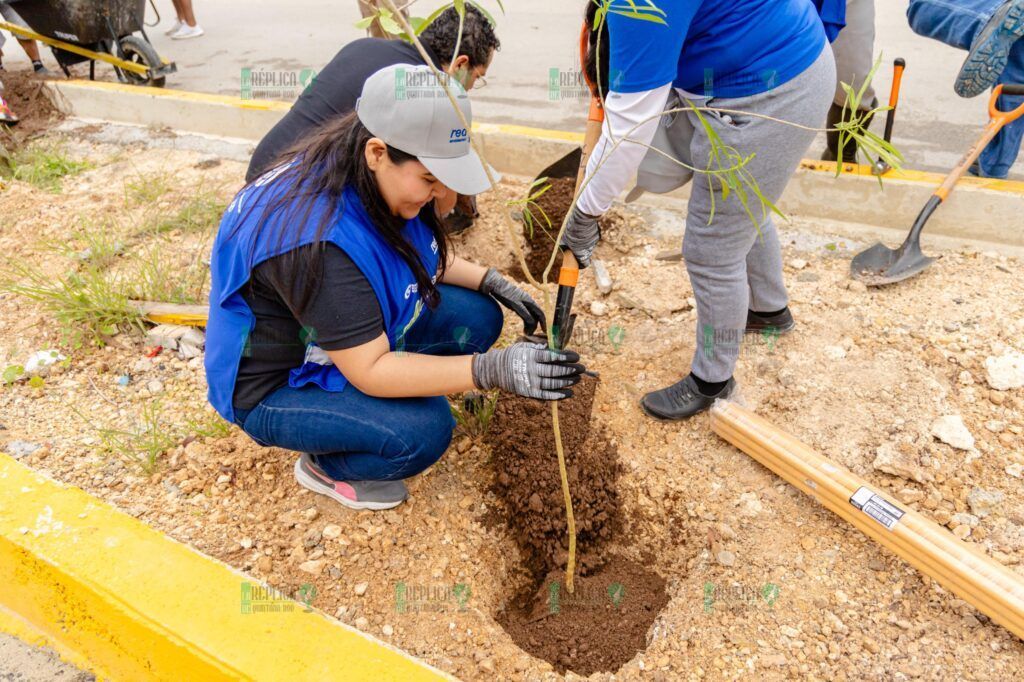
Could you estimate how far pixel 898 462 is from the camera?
2182mm

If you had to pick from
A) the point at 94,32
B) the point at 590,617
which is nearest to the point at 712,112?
the point at 590,617

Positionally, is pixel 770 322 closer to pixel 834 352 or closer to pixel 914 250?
pixel 834 352

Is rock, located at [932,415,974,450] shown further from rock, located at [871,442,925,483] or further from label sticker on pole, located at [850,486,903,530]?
label sticker on pole, located at [850,486,903,530]

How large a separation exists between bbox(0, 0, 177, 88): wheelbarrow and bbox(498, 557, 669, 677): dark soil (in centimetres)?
482

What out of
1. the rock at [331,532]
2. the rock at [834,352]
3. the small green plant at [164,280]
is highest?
the small green plant at [164,280]

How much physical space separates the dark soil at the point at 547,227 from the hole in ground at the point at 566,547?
1.01 metres

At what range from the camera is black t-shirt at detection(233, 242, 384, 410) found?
5.44ft

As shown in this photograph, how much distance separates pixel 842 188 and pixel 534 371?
2.22 m

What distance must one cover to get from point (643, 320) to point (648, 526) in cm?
99

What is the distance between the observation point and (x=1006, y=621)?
1732 mm

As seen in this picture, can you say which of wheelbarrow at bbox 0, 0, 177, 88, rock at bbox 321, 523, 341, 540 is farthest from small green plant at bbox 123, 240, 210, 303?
wheelbarrow at bbox 0, 0, 177, 88

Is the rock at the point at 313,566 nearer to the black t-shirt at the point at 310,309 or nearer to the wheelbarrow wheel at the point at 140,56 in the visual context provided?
the black t-shirt at the point at 310,309

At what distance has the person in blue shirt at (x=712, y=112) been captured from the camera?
169cm

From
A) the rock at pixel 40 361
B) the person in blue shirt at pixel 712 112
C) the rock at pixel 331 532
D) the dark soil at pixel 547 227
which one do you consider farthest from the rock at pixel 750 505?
the rock at pixel 40 361
